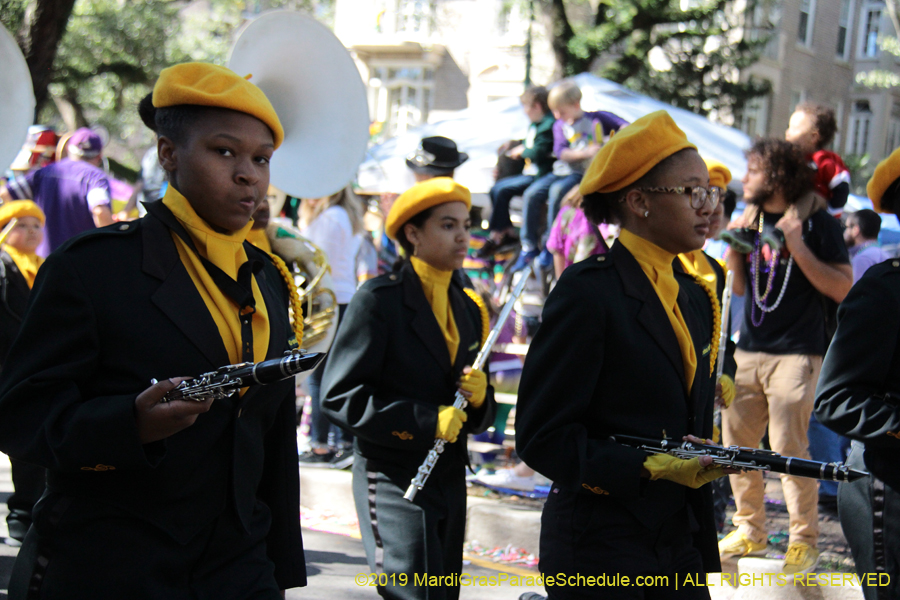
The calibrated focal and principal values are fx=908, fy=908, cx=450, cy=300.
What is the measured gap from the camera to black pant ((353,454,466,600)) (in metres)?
3.50

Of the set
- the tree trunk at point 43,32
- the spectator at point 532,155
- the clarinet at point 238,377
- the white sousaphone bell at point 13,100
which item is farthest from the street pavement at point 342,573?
the spectator at point 532,155

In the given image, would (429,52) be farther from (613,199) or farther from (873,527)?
(873,527)

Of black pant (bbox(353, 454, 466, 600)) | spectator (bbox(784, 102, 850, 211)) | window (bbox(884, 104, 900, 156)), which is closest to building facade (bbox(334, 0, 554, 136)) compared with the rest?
window (bbox(884, 104, 900, 156))

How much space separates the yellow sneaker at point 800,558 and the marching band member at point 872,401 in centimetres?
170

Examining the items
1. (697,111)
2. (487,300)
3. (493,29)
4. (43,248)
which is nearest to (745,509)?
(487,300)

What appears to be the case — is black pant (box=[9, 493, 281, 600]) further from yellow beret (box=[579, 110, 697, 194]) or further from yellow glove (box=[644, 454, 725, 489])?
yellow beret (box=[579, 110, 697, 194])

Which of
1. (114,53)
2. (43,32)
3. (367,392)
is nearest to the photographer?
(367,392)

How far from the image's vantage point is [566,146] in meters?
7.58

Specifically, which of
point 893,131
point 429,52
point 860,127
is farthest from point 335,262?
point 893,131

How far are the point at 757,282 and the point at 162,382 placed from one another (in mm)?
4101

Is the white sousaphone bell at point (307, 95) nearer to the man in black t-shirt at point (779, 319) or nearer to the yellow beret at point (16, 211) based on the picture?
the man in black t-shirt at point (779, 319)

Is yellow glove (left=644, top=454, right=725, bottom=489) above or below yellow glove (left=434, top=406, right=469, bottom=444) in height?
above

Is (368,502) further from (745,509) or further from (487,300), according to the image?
(487,300)

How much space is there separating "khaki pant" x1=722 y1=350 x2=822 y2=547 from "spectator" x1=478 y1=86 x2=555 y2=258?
3236mm
